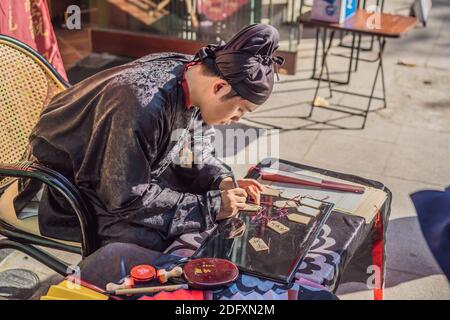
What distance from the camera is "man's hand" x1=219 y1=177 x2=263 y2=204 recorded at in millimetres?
2398

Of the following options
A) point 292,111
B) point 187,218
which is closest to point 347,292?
point 187,218

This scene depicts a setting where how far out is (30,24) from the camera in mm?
4020

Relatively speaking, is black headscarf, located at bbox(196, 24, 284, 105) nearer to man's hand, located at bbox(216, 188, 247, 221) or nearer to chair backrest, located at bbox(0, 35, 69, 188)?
man's hand, located at bbox(216, 188, 247, 221)

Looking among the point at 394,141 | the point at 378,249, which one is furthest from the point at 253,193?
the point at 394,141

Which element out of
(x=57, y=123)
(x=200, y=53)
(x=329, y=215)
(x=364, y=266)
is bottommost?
(x=364, y=266)

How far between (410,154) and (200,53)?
2.92 m

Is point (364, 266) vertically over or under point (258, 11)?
under

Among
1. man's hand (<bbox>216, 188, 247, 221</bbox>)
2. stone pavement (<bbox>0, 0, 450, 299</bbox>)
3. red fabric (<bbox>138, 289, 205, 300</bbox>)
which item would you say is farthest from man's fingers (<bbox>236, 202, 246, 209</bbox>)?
stone pavement (<bbox>0, 0, 450, 299</bbox>)

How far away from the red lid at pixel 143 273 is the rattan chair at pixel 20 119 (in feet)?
2.09

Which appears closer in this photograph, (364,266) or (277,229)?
(277,229)

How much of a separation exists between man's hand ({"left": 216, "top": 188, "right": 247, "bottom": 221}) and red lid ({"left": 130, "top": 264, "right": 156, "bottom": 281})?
1.45 feet

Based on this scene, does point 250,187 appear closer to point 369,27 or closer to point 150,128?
point 150,128

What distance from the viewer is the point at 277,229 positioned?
222 centimetres
